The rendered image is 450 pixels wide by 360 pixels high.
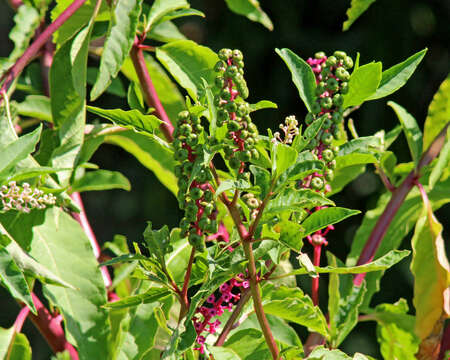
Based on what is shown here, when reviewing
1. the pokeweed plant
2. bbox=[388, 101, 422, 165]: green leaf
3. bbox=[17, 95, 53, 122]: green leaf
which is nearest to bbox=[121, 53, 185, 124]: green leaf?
the pokeweed plant

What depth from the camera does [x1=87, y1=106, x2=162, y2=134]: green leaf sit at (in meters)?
0.46

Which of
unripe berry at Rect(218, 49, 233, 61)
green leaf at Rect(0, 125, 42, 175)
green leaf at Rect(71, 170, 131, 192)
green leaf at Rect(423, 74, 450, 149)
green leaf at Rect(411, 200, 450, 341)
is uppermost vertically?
unripe berry at Rect(218, 49, 233, 61)

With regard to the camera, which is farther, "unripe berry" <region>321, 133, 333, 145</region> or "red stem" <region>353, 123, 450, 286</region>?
"red stem" <region>353, 123, 450, 286</region>

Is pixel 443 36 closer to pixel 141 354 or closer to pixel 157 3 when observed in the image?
pixel 157 3

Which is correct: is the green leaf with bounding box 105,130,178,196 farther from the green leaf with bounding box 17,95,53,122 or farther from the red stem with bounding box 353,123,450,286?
the red stem with bounding box 353,123,450,286

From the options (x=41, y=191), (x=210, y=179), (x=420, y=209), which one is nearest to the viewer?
(x=210, y=179)

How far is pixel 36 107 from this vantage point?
0.78 meters

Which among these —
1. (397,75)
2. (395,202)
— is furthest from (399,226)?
(397,75)

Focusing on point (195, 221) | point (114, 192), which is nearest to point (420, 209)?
point (195, 221)

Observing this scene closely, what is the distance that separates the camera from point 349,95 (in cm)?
52

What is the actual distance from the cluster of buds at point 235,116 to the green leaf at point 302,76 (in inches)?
3.7

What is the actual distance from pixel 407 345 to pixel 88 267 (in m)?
0.33

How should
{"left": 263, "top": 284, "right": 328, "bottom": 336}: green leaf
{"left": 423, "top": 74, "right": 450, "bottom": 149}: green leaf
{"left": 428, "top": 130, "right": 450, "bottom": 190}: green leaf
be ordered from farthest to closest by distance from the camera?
{"left": 423, "top": 74, "right": 450, "bottom": 149}: green leaf
{"left": 428, "top": 130, "right": 450, "bottom": 190}: green leaf
{"left": 263, "top": 284, "right": 328, "bottom": 336}: green leaf

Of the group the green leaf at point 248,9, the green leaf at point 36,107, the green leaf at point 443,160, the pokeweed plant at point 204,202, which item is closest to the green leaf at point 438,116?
the pokeweed plant at point 204,202
